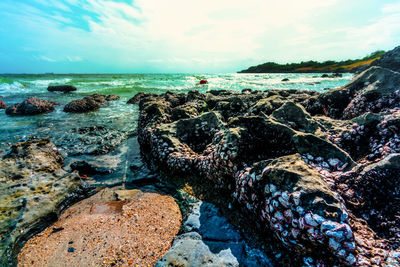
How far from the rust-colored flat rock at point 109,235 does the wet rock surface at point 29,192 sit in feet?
0.60

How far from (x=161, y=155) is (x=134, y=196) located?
121 cm

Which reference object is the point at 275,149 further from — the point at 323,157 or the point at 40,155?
the point at 40,155

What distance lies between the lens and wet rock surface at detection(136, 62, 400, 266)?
1.92 meters

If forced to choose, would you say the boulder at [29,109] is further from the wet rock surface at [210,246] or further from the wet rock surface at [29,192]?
the wet rock surface at [210,246]

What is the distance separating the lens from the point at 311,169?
2484 mm

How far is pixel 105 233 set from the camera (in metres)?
2.87

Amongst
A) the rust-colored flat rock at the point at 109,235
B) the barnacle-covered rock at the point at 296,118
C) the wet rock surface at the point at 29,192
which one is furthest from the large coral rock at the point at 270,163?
the wet rock surface at the point at 29,192

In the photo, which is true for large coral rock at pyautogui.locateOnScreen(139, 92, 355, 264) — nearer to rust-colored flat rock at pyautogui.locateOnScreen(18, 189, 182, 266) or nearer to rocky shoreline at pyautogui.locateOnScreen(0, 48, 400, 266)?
rocky shoreline at pyautogui.locateOnScreen(0, 48, 400, 266)

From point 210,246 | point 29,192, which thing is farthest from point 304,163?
point 29,192

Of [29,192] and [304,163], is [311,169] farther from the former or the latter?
[29,192]

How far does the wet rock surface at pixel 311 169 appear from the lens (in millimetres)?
1921

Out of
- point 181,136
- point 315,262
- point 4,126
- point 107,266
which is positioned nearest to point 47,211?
point 107,266

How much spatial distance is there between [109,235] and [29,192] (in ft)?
6.92

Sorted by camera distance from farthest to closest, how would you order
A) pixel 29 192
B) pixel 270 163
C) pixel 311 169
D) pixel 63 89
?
pixel 63 89 → pixel 29 192 → pixel 270 163 → pixel 311 169
